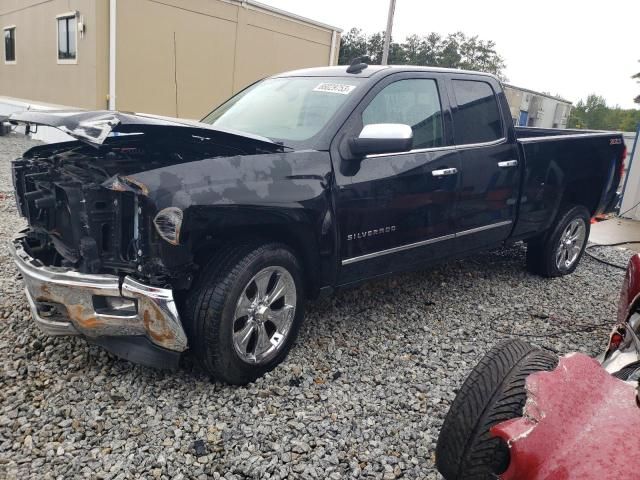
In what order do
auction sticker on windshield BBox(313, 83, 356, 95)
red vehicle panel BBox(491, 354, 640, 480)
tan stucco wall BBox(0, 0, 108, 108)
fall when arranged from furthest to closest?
tan stucco wall BBox(0, 0, 108, 108) → auction sticker on windshield BBox(313, 83, 356, 95) → red vehicle panel BBox(491, 354, 640, 480)

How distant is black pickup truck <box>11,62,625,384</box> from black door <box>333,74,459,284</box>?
0.04 ft

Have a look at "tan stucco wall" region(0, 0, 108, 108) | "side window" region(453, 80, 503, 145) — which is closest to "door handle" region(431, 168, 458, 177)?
"side window" region(453, 80, 503, 145)

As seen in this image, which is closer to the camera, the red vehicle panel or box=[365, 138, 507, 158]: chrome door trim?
the red vehicle panel

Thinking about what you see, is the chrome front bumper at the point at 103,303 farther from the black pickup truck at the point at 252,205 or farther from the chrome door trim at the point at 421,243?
the chrome door trim at the point at 421,243

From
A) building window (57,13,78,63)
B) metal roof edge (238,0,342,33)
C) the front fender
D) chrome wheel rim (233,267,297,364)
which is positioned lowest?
chrome wheel rim (233,267,297,364)

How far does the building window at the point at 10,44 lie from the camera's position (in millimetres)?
17572

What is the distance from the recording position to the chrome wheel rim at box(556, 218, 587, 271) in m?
5.14

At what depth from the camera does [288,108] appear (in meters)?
3.54

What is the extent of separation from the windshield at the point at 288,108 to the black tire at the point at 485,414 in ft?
5.81

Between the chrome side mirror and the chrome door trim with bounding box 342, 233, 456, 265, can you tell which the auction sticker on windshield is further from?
the chrome door trim with bounding box 342, 233, 456, 265

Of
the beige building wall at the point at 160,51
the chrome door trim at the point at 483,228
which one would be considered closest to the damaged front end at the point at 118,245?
the chrome door trim at the point at 483,228

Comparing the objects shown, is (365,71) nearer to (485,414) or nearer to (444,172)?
(444,172)

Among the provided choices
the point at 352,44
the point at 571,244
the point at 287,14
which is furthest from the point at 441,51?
the point at 571,244

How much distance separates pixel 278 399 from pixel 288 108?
6.25 feet
